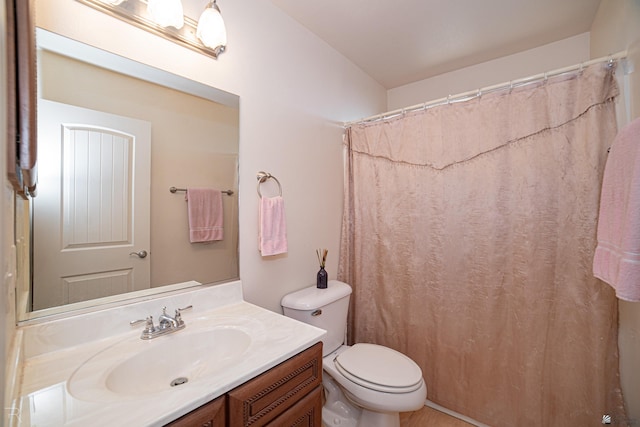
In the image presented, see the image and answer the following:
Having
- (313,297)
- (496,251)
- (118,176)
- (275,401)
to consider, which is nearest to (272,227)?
(313,297)

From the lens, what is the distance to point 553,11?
1.53 meters

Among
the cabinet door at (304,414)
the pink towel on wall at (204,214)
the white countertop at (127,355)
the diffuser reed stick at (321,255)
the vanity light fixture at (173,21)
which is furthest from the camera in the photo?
the diffuser reed stick at (321,255)

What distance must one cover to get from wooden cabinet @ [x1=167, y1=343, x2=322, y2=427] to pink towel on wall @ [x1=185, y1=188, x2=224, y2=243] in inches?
26.8

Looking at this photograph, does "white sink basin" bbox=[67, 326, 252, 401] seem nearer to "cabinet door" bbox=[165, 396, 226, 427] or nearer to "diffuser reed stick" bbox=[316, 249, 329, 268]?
"cabinet door" bbox=[165, 396, 226, 427]

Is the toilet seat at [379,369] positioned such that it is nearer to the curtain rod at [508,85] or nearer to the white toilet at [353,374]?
the white toilet at [353,374]

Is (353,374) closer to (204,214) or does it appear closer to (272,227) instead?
(272,227)

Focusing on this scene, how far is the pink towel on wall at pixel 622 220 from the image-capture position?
0.85 m

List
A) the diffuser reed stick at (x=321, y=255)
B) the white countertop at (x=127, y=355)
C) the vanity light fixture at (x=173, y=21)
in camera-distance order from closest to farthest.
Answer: the white countertop at (x=127, y=355) → the vanity light fixture at (x=173, y=21) → the diffuser reed stick at (x=321, y=255)

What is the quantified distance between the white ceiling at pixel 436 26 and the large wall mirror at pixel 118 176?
2.92ft

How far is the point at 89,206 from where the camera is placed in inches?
36.7

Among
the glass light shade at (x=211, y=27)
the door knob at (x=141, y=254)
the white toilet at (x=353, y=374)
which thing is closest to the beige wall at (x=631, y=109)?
the white toilet at (x=353, y=374)

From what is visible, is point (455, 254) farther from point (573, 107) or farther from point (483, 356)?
point (573, 107)

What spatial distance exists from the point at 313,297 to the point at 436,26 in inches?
71.3

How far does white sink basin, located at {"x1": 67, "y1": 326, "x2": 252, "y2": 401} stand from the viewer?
2.32 feet
